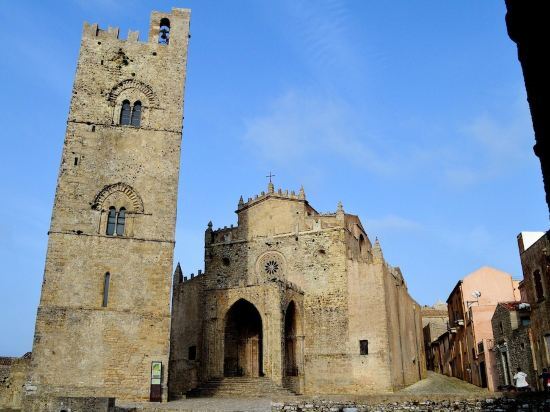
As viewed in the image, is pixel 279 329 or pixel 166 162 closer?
pixel 166 162

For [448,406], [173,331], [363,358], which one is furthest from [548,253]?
[173,331]

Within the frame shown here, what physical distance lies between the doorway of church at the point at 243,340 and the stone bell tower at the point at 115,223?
961cm

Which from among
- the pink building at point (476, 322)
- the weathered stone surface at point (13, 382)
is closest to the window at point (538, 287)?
the pink building at point (476, 322)

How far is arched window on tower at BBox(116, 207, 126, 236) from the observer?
78.7ft

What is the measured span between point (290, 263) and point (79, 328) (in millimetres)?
15979

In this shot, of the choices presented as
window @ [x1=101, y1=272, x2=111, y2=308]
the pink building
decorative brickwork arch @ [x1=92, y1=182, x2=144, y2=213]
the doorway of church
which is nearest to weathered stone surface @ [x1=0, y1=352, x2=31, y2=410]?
window @ [x1=101, y1=272, x2=111, y2=308]

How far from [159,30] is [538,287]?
2226 cm

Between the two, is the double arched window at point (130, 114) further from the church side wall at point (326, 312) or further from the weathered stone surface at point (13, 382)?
the church side wall at point (326, 312)

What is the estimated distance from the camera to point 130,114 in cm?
2577

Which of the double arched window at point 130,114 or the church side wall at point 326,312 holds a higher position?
the double arched window at point 130,114

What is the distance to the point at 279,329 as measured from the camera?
29922 millimetres

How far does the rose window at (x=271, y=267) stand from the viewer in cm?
3525

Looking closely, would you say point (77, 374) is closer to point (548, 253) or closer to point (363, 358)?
point (363, 358)

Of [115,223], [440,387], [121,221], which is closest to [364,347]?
[440,387]
